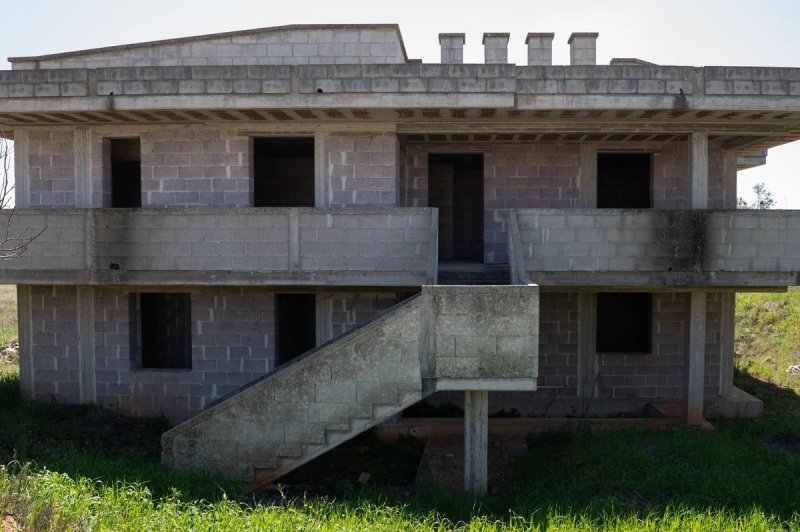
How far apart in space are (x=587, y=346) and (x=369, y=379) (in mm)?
6055

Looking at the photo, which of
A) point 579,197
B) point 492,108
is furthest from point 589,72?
point 579,197

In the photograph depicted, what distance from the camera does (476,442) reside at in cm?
859

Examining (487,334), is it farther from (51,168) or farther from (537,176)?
(51,168)

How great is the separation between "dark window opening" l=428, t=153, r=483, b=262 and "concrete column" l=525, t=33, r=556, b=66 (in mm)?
2498

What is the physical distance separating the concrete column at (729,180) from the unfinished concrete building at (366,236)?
0.05 metres

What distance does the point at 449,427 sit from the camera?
37.0 feet

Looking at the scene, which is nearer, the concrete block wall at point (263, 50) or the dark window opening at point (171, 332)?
the concrete block wall at point (263, 50)

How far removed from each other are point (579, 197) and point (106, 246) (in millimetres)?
8699

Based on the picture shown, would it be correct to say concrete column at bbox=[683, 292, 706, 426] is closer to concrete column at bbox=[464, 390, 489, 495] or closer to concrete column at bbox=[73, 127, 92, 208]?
concrete column at bbox=[464, 390, 489, 495]

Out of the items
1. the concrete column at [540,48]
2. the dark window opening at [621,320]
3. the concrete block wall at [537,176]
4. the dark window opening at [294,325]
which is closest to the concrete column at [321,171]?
the concrete block wall at [537,176]

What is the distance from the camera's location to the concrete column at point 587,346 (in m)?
12.5

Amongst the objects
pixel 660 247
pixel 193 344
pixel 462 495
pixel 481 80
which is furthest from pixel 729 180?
pixel 193 344

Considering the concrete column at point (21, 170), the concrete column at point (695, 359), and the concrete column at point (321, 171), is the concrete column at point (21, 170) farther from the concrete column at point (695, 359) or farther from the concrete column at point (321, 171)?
the concrete column at point (695, 359)

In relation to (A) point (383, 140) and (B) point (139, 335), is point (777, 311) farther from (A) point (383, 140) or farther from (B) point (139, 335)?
(B) point (139, 335)
